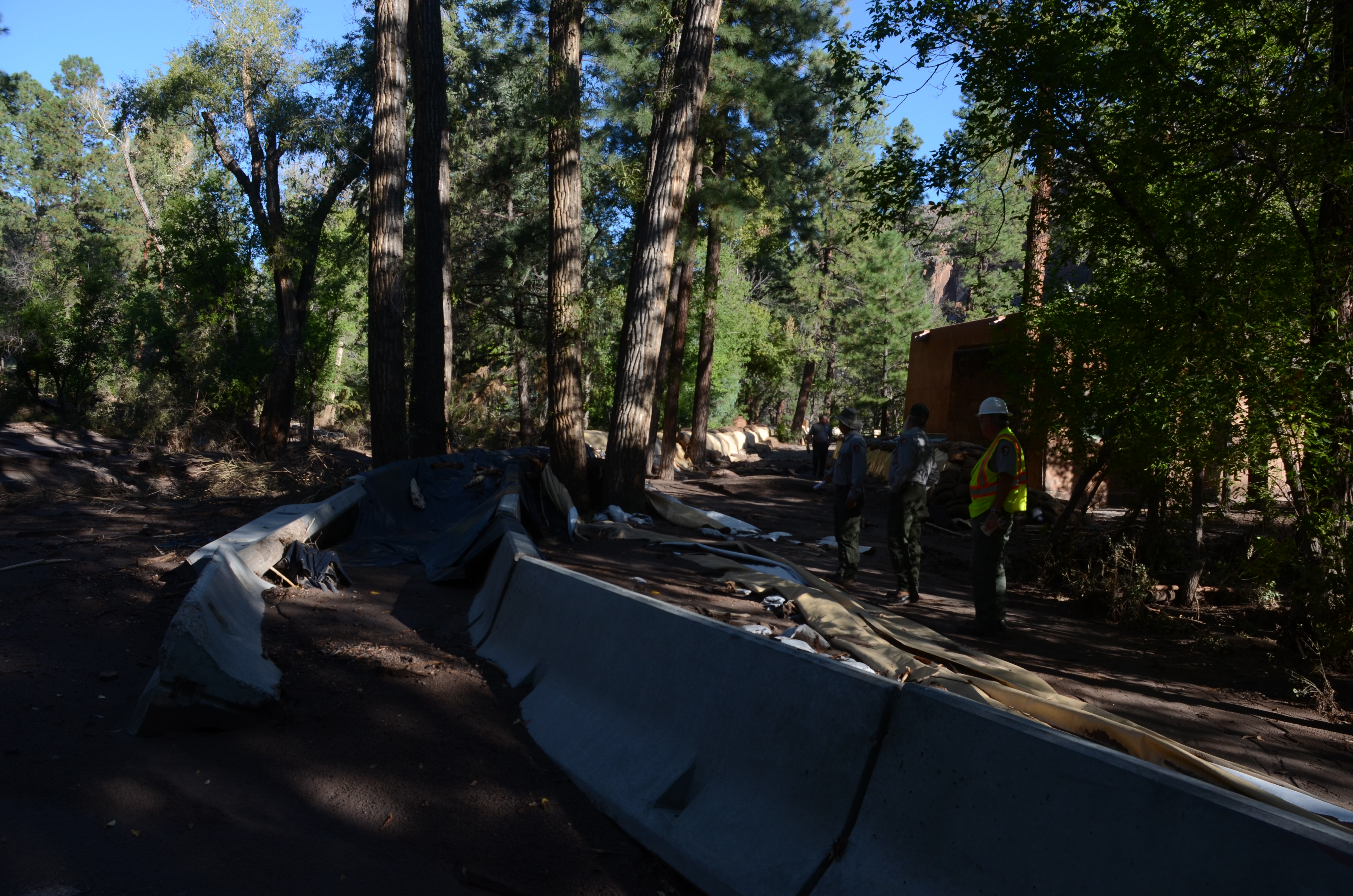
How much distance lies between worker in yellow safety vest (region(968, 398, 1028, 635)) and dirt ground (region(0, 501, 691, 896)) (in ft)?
15.2

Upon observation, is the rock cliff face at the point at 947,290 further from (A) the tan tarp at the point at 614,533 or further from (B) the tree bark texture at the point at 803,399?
(A) the tan tarp at the point at 614,533

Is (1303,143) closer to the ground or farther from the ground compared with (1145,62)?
closer to the ground

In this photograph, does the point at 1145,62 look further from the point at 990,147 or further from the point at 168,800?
the point at 168,800

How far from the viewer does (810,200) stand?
33156 millimetres

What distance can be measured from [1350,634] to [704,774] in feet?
18.7

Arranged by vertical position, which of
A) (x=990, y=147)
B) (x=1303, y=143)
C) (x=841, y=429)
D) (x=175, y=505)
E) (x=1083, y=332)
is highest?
(x=990, y=147)

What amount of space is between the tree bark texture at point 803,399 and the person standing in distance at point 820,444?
87.2 feet

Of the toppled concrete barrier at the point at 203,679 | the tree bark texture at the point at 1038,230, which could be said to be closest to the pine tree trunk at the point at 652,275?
the tree bark texture at the point at 1038,230

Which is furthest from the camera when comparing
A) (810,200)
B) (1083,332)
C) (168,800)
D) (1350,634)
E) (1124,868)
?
(810,200)

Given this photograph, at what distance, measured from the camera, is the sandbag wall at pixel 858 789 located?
2.20 metres

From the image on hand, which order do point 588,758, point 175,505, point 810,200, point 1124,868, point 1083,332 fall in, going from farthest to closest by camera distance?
point 810,200
point 175,505
point 1083,332
point 588,758
point 1124,868

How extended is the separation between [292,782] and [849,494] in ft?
22.5

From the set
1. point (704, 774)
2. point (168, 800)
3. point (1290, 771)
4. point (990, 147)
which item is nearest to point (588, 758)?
point (704, 774)

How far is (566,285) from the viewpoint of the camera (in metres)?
13.1
